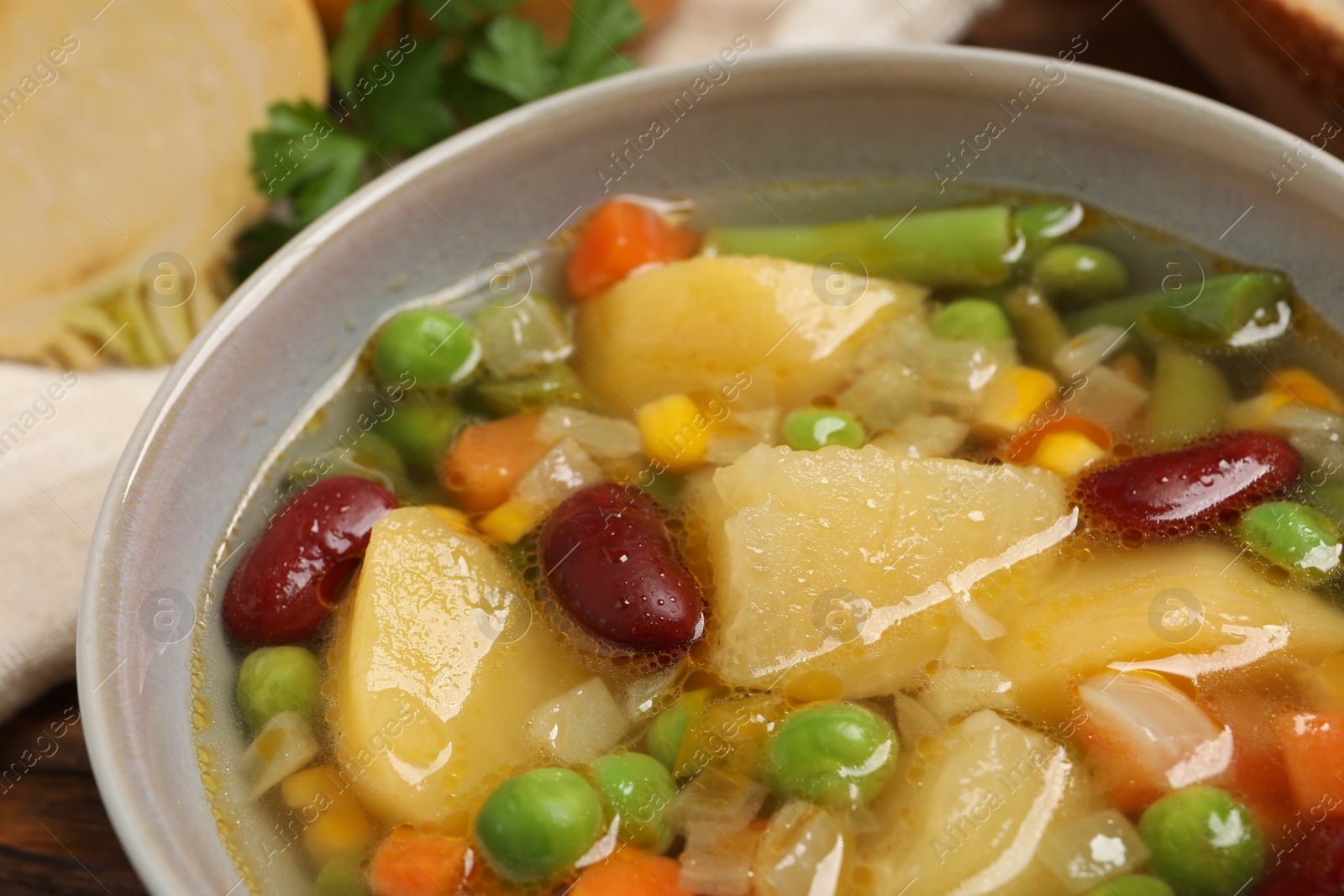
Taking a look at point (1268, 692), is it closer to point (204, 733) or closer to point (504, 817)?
point (504, 817)

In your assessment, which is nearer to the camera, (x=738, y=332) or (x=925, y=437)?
(x=925, y=437)

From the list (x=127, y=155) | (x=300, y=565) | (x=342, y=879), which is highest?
(x=127, y=155)

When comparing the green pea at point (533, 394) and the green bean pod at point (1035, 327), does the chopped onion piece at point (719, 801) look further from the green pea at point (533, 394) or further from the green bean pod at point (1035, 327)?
the green bean pod at point (1035, 327)

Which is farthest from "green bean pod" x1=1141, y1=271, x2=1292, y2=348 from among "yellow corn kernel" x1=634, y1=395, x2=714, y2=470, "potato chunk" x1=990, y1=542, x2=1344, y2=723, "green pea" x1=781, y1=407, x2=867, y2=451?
"yellow corn kernel" x1=634, y1=395, x2=714, y2=470

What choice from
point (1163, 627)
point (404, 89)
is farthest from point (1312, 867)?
point (404, 89)

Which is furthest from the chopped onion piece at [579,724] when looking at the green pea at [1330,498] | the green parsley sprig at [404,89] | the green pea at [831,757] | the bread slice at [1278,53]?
the bread slice at [1278,53]

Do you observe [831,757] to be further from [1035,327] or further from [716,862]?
[1035,327]

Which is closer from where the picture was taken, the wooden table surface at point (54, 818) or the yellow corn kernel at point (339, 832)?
the yellow corn kernel at point (339, 832)
